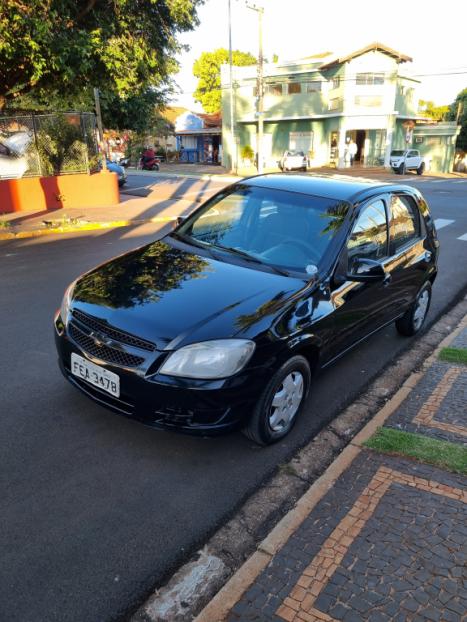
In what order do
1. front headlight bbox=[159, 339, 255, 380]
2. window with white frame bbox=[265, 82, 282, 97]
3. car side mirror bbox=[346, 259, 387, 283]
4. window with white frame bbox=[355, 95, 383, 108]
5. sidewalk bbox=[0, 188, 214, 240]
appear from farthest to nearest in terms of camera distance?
window with white frame bbox=[265, 82, 282, 97]
window with white frame bbox=[355, 95, 383, 108]
sidewalk bbox=[0, 188, 214, 240]
car side mirror bbox=[346, 259, 387, 283]
front headlight bbox=[159, 339, 255, 380]

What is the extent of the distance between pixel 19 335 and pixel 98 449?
233 centimetres

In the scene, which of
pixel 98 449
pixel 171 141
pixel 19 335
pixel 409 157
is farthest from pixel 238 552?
pixel 171 141

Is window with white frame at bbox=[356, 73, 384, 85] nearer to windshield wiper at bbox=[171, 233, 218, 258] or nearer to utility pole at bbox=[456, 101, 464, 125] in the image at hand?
utility pole at bbox=[456, 101, 464, 125]

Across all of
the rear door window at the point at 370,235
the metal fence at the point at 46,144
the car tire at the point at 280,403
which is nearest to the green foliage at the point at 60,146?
the metal fence at the point at 46,144

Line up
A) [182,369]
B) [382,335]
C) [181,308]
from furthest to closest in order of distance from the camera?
[382,335] < [181,308] < [182,369]

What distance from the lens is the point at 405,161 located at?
33.9 m

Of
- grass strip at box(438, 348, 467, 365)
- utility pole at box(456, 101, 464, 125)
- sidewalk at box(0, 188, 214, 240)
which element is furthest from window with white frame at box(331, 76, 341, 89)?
grass strip at box(438, 348, 467, 365)

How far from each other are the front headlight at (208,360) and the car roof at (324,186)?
1.83 metres

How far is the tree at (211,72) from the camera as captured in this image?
5750 centimetres

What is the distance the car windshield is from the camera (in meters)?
3.80

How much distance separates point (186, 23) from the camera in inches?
430

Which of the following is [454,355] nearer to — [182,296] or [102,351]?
[182,296]

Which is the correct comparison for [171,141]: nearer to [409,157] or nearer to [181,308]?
[409,157]

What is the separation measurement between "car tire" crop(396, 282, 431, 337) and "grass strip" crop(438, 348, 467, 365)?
0.52 metres
